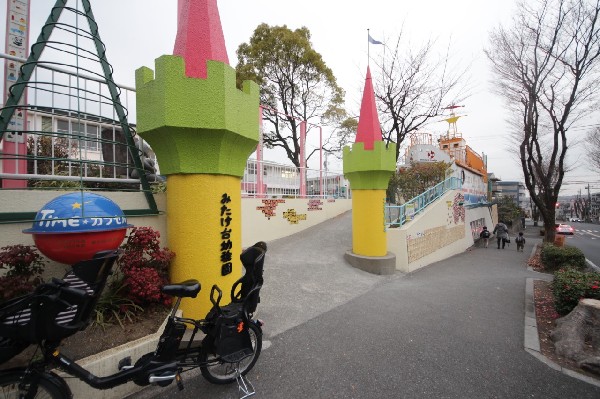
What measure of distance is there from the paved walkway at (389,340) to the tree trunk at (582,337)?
394 millimetres

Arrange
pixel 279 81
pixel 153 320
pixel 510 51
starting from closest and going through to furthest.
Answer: pixel 153 320 < pixel 510 51 < pixel 279 81

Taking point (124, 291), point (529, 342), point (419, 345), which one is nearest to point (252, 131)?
point (124, 291)

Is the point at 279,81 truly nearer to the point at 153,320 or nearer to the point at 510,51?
the point at 510,51

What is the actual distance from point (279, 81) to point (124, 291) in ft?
60.7

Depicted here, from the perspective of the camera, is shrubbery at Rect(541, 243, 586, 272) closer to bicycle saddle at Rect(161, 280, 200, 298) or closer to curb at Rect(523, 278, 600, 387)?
curb at Rect(523, 278, 600, 387)

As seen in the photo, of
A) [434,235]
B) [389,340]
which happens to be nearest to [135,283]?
[389,340]

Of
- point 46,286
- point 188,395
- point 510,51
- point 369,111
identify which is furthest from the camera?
point 510,51

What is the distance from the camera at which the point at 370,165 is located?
7.91 meters

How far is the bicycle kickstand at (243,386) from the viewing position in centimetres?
280

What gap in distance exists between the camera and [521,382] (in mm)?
3160

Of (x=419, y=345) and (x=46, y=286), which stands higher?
(x=46, y=286)

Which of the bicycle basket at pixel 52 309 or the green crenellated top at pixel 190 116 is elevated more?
the green crenellated top at pixel 190 116

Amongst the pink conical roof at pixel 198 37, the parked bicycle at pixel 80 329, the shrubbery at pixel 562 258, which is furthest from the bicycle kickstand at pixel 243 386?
the shrubbery at pixel 562 258

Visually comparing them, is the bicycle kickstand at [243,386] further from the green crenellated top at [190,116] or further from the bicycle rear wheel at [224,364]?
the green crenellated top at [190,116]
